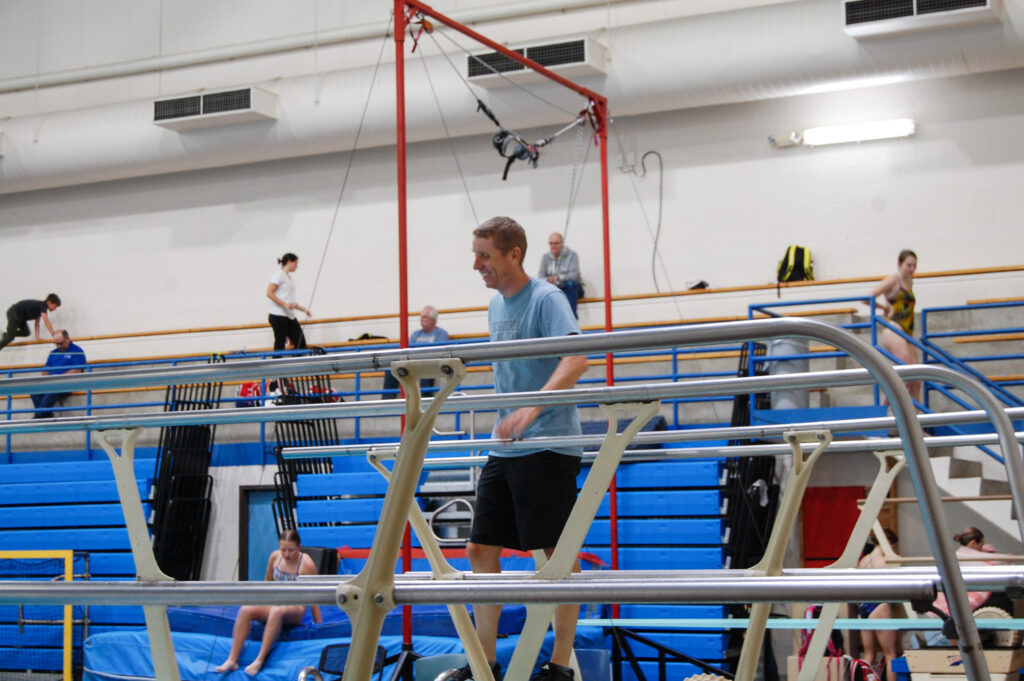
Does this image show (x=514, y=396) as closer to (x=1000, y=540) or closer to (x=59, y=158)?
(x=1000, y=540)

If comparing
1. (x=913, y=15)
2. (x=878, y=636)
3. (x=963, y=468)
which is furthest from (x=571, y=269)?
(x=878, y=636)

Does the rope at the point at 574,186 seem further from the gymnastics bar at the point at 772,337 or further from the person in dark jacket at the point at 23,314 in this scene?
the gymnastics bar at the point at 772,337

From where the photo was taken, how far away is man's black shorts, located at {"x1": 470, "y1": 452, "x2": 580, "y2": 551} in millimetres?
3498

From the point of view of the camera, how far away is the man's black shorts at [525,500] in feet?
11.5

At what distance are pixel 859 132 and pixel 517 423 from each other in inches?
362

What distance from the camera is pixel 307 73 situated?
44.8 ft

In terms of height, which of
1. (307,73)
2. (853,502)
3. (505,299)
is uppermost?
(307,73)

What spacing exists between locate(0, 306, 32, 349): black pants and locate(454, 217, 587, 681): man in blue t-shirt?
1209cm

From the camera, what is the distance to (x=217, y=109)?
42.5 feet

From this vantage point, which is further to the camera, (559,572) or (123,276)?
(123,276)

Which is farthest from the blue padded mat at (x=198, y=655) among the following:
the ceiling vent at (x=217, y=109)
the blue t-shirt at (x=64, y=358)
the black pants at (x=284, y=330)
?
the ceiling vent at (x=217, y=109)

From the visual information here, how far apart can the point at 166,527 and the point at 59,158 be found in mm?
6245

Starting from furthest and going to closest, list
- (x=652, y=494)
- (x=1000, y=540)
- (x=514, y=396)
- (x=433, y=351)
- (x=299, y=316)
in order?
(x=299, y=316)
(x=1000, y=540)
(x=652, y=494)
(x=514, y=396)
(x=433, y=351)

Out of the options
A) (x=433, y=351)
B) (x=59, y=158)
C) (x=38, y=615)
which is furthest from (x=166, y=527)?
(x=433, y=351)
